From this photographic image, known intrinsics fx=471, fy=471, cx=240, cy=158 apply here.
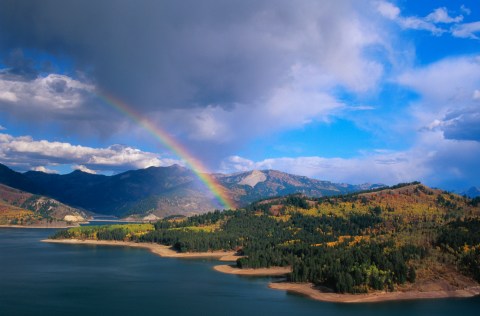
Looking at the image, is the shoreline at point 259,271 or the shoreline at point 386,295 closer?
the shoreline at point 386,295

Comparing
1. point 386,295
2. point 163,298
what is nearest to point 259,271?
point 163,298

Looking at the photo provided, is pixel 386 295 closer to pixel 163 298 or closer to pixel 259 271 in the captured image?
pixel 163 298

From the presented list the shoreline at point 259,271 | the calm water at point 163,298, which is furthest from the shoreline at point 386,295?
the shoreline at point 259,271

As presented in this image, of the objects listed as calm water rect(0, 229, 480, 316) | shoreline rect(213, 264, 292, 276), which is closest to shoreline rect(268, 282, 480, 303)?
calm water rect(0, 229, 480, 316)

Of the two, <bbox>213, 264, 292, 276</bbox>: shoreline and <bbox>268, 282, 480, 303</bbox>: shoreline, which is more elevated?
<bbox>213, 264, 292, 276</bbox>: shoreline

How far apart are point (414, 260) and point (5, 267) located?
6125 inches

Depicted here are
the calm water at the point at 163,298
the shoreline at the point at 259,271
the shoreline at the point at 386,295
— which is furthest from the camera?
the shoreline at the point at 259,271

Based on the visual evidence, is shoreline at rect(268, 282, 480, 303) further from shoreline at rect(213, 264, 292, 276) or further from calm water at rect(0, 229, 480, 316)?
shoreline at rect(213, 264, 292, 276)

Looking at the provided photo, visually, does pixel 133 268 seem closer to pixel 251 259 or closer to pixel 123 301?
pixel 251 259

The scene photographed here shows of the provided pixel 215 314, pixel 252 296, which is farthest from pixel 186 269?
pixel 215 314

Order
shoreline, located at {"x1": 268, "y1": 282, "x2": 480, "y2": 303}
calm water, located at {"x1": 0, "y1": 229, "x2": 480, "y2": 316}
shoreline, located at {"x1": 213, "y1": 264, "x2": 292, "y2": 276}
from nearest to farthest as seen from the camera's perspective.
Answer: calm water, located at {"x1": 0, "y1": 229, "x2": 480, "y2": 316} < shoreline, located at {"x1": 268, "y1": 282, "x2": 480, "y2": 303} < shoreline, located at {"x1": 213, "y1": 264, "x2": 292, "y2": 276}

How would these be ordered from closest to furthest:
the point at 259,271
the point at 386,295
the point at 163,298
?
the point at 163,298 → the point at 386,295 → the point at 259,271

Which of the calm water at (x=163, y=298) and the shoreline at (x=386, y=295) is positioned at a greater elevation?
the shoreline at (x=386, y=295)

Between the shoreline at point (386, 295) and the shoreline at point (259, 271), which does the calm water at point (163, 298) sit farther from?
the shoreline at point (259, 271)
